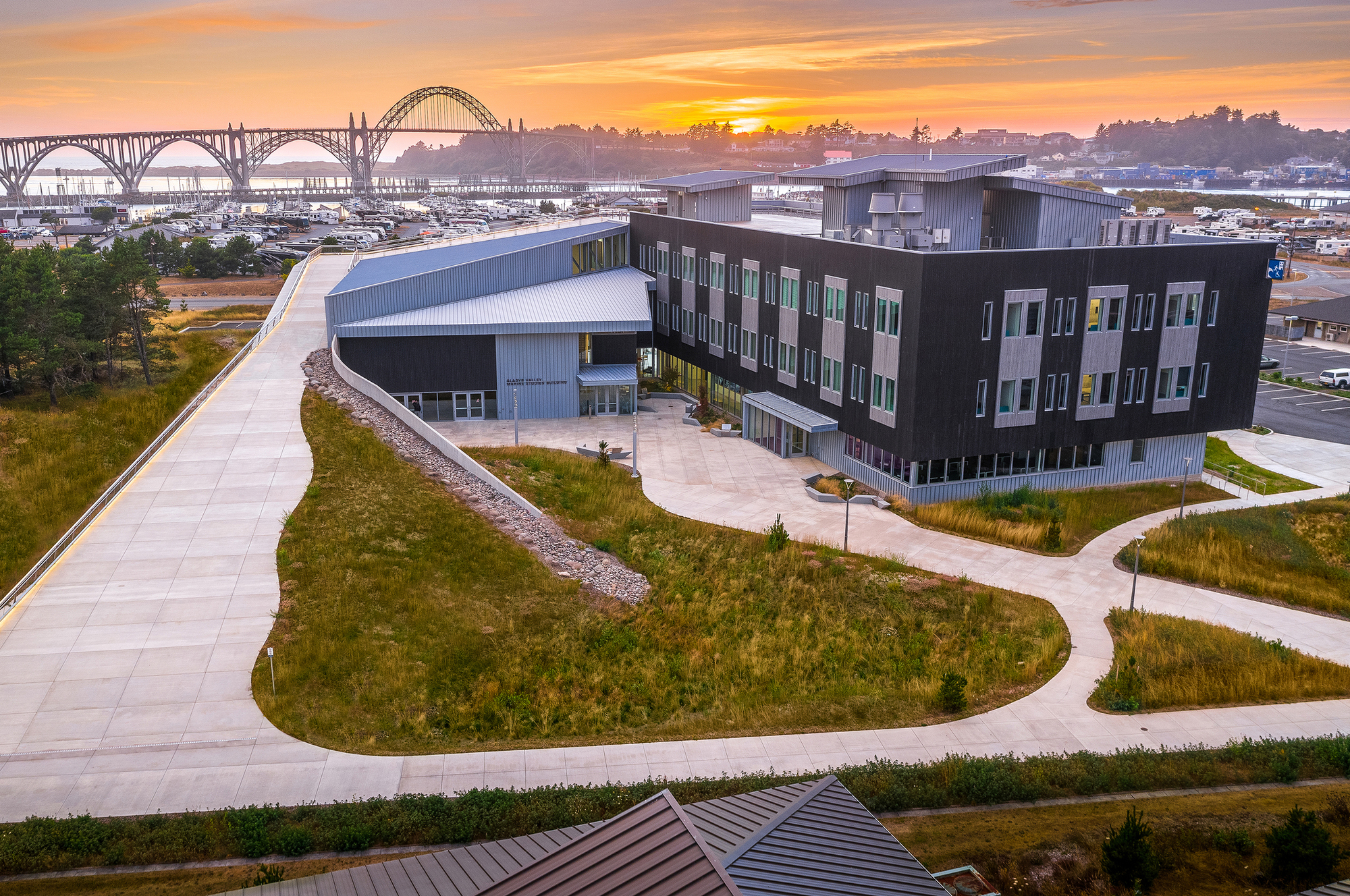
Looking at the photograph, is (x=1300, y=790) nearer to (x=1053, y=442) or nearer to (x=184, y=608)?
(x=1053, y=442)

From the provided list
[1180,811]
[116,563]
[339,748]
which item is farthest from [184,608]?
[1180,811]

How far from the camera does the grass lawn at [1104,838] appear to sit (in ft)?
59.5

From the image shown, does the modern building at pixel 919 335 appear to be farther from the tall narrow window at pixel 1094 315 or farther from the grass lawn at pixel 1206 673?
the grass lawn at pixel 1206 673

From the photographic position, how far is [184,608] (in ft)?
91.8

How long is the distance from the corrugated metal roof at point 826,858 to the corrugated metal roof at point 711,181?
4816cm

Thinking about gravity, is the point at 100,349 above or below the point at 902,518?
above

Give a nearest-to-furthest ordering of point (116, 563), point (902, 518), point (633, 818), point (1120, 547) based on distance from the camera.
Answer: point (633, 818)
point (116, 563)
point (1120, 547)
point (902, 518)

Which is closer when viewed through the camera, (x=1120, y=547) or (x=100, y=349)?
(x=1120, y=547)

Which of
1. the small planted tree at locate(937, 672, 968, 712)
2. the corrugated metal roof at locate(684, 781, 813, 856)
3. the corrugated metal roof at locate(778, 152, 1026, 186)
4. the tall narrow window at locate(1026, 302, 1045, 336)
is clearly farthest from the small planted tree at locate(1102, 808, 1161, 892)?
the corrugated metal roof at locate(778, 152, 1026, 186)

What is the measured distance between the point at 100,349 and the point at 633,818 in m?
51.1

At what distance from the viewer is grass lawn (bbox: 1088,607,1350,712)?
2575 cm

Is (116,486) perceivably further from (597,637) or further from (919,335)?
(919,335)

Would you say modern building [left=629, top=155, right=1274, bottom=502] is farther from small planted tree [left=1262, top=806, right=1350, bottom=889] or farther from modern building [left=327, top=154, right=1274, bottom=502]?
small planted tree [left=1262, top=806, right=1350, bottom=889]

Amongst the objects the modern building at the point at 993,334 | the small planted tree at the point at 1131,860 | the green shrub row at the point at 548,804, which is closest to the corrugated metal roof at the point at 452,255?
the modern building at the point at 993,334
